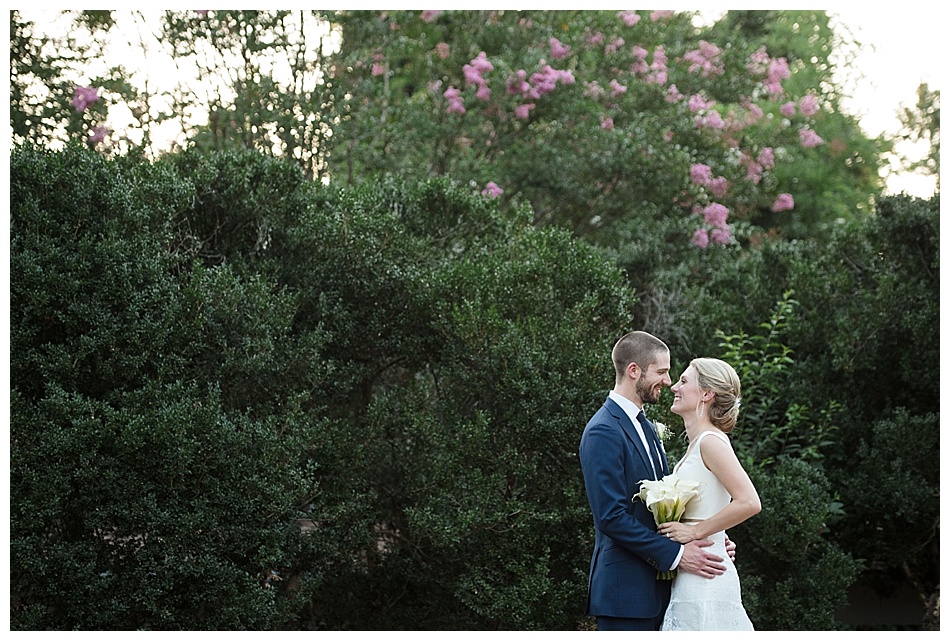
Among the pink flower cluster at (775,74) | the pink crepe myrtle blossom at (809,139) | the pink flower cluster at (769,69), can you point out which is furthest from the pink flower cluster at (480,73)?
the pink crepe myrtle blossom at (809,139)

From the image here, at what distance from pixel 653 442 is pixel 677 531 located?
391mm

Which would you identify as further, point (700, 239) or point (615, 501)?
point (700, 239)

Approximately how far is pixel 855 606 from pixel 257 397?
5.28 meters

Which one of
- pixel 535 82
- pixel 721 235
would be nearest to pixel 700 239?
pixel 721 235

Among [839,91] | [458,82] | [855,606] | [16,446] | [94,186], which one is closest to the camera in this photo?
[16,446]

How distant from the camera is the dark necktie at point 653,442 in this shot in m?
3.42

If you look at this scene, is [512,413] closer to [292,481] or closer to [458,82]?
[292,481]

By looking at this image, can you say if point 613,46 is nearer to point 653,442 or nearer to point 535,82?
point 535,82

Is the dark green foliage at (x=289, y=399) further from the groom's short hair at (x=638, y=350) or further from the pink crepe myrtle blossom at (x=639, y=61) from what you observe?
the pink crepe myrtle blossom at (x=639, y=61)

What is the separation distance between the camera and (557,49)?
30.8ft

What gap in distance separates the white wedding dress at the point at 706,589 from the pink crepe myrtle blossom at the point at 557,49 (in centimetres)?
685

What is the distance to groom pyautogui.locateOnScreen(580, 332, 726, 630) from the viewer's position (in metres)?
3.17

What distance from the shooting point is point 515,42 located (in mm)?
9844
